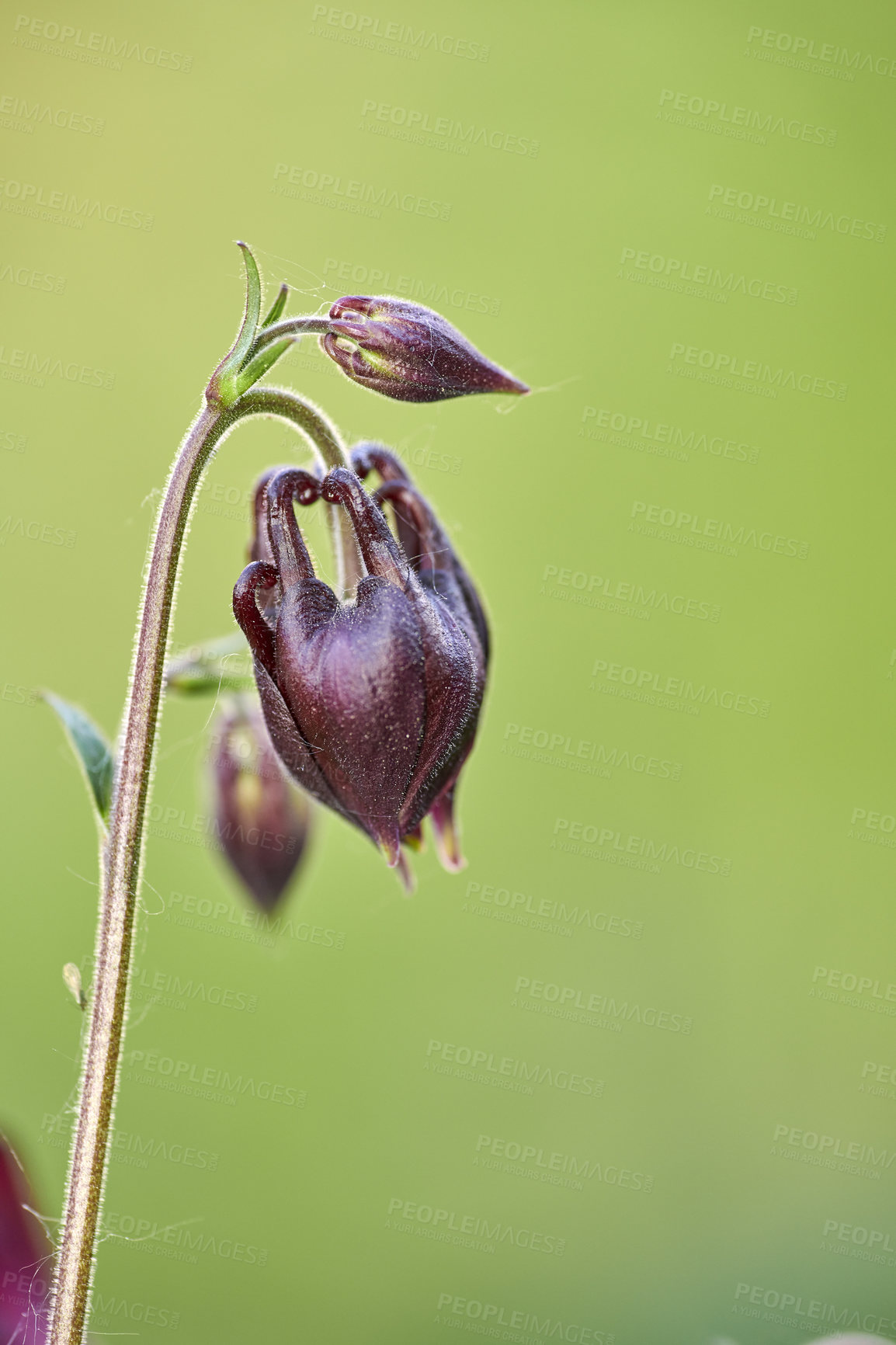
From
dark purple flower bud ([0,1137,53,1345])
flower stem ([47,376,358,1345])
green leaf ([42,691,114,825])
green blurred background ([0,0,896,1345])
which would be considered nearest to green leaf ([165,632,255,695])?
green leaf ([42,691,114,825])

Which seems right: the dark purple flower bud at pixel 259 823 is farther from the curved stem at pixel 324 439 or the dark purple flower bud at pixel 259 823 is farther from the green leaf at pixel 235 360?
the green leaf at pixel 235 360

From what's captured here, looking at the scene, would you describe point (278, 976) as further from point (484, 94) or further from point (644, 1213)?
point (484, 94)

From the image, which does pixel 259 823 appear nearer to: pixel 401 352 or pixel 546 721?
pixel 401 352

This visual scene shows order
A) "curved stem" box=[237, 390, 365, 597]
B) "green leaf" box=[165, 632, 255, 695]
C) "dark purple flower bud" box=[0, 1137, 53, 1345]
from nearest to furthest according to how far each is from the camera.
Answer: "curved stem" box=[237, 390, 365, 597] → "dark purple flower bud" box=[0, 1137, 53, 1345] → "green leaf" box=[165, 632, 255, 695]

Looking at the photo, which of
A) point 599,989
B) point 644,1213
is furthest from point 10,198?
point 644,1213

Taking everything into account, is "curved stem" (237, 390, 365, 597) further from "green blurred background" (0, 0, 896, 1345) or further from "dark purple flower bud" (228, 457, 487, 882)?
"green blurred background" (0, 0, 896, 1345)
